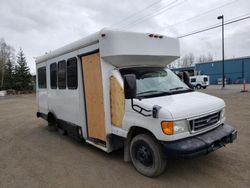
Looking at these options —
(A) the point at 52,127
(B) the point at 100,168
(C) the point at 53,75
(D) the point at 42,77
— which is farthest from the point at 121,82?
(A) the point at 52,127

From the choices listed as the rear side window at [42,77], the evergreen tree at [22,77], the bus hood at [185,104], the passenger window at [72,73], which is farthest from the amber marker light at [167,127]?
the evergreen tree at [22,77]

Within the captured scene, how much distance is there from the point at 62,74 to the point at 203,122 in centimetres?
425

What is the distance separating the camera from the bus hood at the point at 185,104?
11.2 ft

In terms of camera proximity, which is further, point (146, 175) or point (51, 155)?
point (51, 155)

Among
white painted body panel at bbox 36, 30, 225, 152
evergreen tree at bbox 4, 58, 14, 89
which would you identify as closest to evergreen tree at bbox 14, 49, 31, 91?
evergreen tree at bbox 4, 58, 14, 89

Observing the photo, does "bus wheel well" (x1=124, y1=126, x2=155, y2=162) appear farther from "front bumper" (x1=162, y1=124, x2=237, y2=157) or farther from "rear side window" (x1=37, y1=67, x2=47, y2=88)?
"rear side window" (x1=37, y1=67, x2=47, y2=88)

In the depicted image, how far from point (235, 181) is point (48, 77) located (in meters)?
6.15

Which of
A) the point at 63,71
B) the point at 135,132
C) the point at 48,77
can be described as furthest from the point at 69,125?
the point at 135,132

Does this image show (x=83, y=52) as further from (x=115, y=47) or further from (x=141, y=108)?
(x=141, y=108)

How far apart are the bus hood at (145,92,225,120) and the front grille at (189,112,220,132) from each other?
0.11 metres

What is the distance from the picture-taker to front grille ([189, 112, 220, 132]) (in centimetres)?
356

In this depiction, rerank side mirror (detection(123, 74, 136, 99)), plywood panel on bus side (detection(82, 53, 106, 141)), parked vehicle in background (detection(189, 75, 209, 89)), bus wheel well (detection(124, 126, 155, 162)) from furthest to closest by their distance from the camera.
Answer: parked vehicle in background (detection(189, 75, 209, 89))
plywood panel on bus side (detection(82, 53, 106, 141))
bus wheel well (detection(124, 126, 155, 162))
side mirror (detection(123, 74, 136, 99))

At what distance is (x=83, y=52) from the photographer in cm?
513

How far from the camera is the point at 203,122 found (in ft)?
12.3
